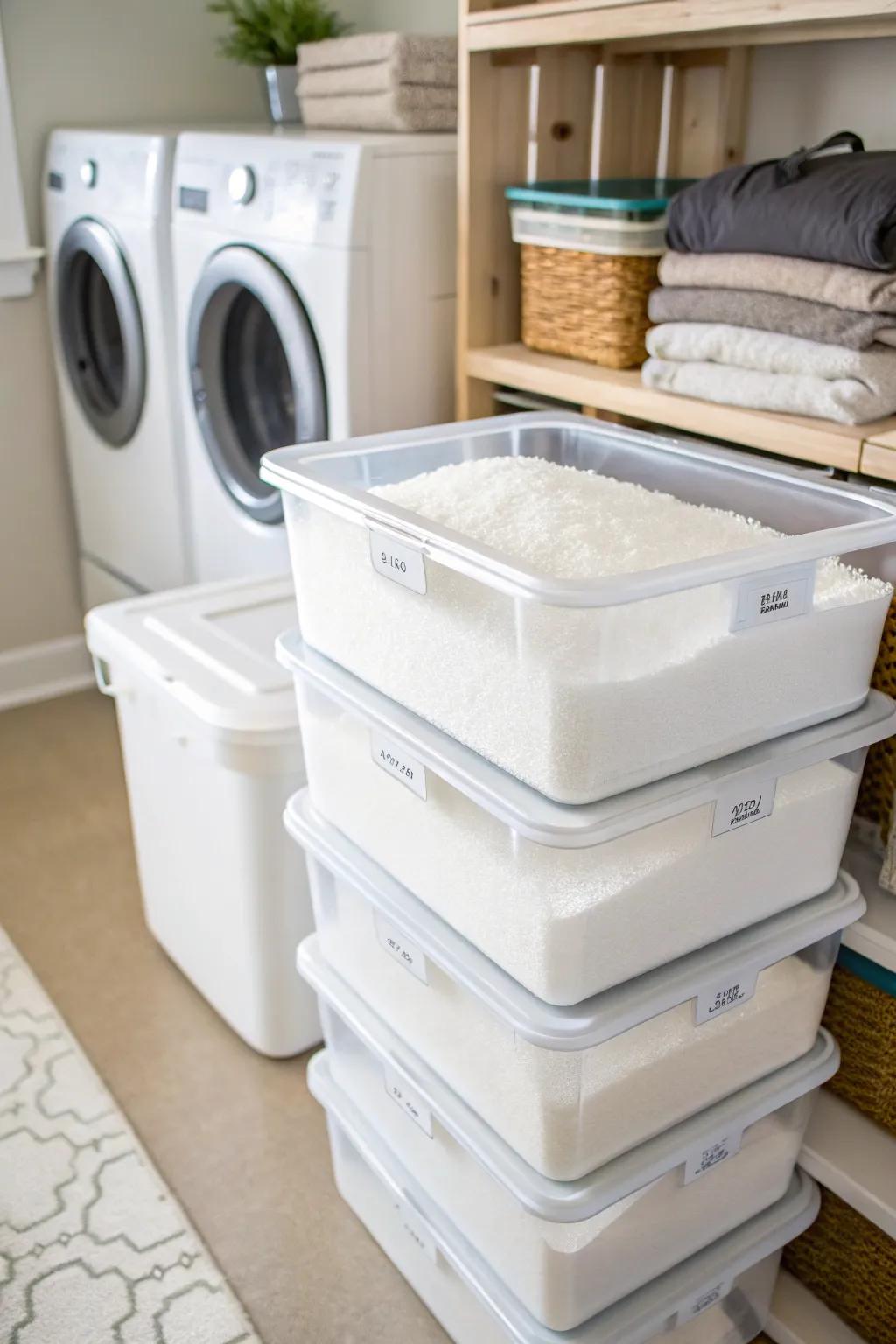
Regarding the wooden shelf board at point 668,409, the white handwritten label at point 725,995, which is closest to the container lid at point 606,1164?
the white handwritten label at point 725,995

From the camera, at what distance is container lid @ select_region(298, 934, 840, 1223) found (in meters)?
0.90

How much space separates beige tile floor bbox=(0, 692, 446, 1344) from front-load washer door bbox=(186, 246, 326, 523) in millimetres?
666

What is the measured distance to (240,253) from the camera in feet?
5.61

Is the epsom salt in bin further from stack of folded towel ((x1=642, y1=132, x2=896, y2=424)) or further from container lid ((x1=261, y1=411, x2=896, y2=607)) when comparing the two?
container lid ((x1=261, y1=411, x2=896, y2=607))

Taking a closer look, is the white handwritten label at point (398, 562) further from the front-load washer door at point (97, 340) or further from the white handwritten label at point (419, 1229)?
the front-load washer door at point (97, 340)

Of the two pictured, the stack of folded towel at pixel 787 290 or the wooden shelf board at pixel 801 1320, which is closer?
the stack of folded towel at pixel 787 290

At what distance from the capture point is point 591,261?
1.36 metres

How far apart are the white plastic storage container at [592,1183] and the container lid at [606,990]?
14cm

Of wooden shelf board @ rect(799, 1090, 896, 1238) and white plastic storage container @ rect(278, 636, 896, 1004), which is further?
wooden shelf board @ rect(799, 1090, 896, 1238)

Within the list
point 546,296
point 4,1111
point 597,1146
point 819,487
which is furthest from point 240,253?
point 597,1146

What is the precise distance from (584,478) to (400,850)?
1.26 ft

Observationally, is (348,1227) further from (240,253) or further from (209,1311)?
(240,253)

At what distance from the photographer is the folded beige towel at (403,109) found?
165cm

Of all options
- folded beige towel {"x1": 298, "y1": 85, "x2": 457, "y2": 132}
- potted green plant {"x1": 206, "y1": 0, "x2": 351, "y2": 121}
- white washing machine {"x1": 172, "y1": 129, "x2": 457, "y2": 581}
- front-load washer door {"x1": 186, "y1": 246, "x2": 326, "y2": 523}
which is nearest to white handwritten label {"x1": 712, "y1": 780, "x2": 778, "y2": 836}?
white washing machine {"x1": 172, "y1": 129, "x2": 457, "y2": 581}
